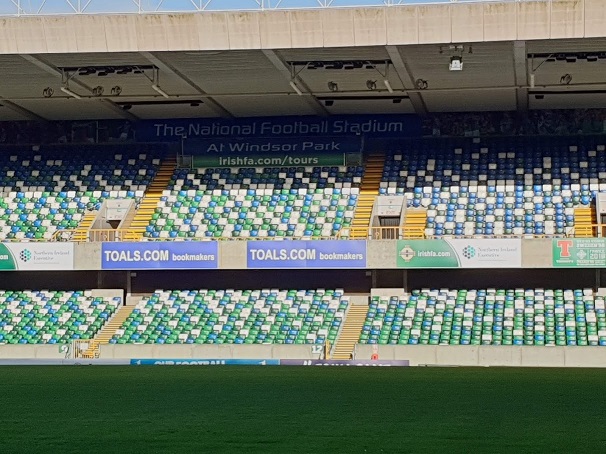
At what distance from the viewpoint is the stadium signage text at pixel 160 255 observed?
1652 inches

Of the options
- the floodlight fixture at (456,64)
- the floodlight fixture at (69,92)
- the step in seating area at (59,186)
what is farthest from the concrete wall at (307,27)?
the step in seating area at (59,186)

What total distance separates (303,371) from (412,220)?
1229 centimetres

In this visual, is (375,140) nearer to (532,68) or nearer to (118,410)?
(532,68)

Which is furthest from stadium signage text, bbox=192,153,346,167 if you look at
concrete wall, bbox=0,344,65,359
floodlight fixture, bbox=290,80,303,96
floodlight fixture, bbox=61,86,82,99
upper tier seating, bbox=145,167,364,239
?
concrete wall, bbox=0,344,65,359

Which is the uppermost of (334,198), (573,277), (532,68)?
(532,68)

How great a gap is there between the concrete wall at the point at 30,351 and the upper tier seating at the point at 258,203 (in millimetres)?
6294

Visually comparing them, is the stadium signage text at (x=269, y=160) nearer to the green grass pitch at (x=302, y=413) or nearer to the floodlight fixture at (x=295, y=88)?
the floodlight fixture at (x=295, y=88)

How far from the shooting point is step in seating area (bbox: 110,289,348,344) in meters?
40.1

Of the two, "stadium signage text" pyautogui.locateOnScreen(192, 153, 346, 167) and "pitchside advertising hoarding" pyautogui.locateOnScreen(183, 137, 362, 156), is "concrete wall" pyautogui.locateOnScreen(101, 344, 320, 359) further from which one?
"pitchside advertising hoarding" pyautogui.locateOnScreen(183, 137, 362, 156)

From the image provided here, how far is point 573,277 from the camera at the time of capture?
4131 cm

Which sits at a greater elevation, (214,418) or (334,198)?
(334,198)

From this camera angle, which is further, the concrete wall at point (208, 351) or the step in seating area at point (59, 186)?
the step in seating area at point (59, 186)

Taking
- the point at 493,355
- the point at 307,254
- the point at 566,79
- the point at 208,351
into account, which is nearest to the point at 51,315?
the point at 208,351

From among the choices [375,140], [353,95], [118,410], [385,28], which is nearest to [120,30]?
[385,28]
